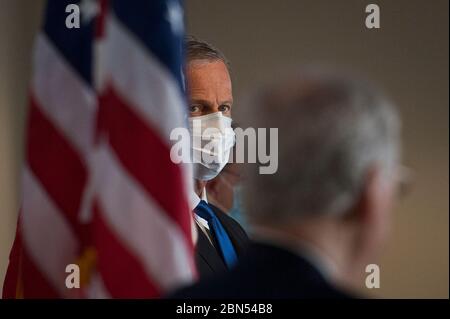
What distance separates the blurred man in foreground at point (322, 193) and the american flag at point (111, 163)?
1.23 ft

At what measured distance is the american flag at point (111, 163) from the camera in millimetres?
1293

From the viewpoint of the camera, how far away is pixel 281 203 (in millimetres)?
926

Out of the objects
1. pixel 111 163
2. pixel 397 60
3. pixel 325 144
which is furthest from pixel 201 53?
pixel 397 60

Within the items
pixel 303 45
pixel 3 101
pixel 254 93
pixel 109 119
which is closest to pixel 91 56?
pixel 109 119

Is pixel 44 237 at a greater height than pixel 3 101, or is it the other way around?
pixel 3 101

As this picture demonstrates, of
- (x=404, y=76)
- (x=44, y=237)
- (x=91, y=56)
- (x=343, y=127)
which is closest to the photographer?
(x=343, y=127)

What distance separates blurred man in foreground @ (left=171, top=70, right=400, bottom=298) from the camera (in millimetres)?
908

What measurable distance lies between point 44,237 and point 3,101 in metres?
2.11

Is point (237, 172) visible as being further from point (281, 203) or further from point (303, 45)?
point (281, 203)

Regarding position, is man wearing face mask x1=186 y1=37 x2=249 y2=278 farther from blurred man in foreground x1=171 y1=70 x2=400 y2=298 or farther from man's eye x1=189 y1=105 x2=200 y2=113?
blurred man in foreground x1=171 y1=70 x2=400 y2=298

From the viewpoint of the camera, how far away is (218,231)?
2.09m

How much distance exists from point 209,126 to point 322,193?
1.23 m

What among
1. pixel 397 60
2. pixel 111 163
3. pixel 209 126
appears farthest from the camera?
pixel 397 60

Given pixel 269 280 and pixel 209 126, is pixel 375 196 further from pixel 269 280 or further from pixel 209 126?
pixel 209 126
